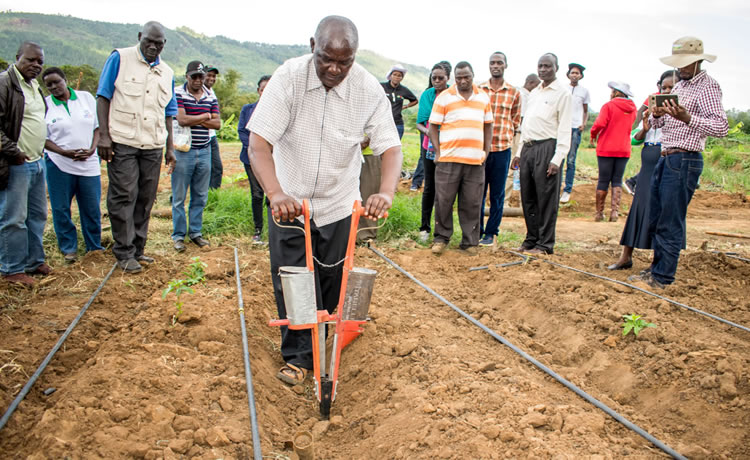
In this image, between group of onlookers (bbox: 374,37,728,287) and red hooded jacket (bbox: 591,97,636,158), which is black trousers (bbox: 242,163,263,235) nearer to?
group of onlookers (bbox: 374,37,728,287)

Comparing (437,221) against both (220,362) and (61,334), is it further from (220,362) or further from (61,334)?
(61,334)

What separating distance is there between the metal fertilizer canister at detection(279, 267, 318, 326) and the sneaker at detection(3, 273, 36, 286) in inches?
116

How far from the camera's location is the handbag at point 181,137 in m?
5.28

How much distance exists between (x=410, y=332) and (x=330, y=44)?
198 centimetres

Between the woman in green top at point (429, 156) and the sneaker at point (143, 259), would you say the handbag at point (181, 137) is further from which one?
the woman in green top at point (429, 156)

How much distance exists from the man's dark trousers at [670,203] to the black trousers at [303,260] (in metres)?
2.79

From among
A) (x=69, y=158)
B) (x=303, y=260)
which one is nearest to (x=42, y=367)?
(x=303, y=260)

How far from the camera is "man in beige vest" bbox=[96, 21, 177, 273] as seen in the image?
4367 mm

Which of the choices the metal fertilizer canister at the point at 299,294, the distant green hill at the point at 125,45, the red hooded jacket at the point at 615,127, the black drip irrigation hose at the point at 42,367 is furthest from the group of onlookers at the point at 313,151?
the distant green hill at the point at 125,45

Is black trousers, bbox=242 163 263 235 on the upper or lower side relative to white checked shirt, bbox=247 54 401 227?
lower

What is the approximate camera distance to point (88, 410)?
87.3 inches

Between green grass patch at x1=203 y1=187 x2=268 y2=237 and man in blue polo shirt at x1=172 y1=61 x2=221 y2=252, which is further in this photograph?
green grass patch at x1=203 y1=187 x2=268 y2=237

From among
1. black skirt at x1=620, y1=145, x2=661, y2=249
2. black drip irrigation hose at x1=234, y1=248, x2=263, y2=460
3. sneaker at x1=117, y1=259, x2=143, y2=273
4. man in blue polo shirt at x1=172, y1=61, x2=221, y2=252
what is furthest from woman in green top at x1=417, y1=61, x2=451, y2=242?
sneaker at x1=117, y1=259, x2=143, y2=273

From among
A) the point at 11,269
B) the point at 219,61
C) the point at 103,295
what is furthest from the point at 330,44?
the point at 219,61
